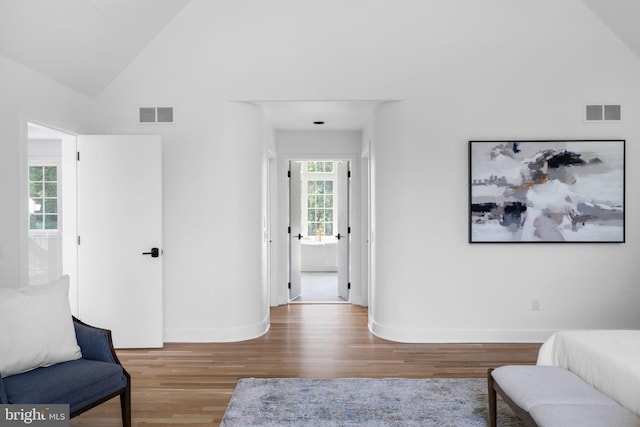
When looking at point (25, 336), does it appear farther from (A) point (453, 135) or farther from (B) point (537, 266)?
(B) point (537, 266)

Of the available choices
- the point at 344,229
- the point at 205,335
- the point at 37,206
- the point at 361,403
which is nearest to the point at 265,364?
the point at 205,335

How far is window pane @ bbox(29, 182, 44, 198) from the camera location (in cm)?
693

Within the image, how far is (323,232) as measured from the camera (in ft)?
29.3

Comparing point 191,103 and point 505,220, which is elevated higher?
point 191,103

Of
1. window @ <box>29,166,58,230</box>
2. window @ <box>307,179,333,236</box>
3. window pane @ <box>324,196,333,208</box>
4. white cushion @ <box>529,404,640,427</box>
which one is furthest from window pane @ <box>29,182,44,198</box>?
white cushion @ <box>529,404,640,427</box>

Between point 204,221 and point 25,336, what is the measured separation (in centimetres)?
217

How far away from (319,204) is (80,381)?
6.83 m

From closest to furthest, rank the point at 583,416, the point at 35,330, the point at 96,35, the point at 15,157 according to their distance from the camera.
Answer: the point at 583,416 → the point at 35,330 → the point at 15,157 → the point at 96,35

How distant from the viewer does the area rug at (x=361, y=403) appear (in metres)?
2.68

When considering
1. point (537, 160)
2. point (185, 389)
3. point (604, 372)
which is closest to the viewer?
point (604, 372)

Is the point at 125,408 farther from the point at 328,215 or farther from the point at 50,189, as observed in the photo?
the point at 328,215

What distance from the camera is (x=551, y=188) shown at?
13.9ft

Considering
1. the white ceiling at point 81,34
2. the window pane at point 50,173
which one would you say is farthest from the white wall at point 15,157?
the window pane at point 50,173

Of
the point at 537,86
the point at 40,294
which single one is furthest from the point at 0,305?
the point at 537,86
